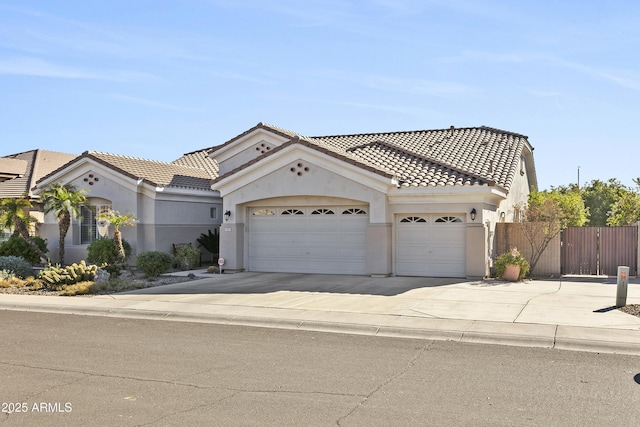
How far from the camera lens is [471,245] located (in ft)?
64.5

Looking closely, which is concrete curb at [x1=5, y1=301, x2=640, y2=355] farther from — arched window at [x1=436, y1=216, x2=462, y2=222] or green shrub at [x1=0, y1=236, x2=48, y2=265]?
green shrub at [x1=0, y1=236, x2=48, y2=265]

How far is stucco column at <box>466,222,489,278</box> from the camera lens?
64.1 feet

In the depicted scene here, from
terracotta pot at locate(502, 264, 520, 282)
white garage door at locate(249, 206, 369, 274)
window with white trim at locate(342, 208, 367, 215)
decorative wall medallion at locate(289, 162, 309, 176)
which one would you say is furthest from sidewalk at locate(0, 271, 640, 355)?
decorative wall medallion at locate(289, 162, 309, 176)

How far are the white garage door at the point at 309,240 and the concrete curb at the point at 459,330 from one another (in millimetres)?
8296

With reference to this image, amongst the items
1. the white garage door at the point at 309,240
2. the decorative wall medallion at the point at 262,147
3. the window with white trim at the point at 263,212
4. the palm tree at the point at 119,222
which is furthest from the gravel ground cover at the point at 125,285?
the decorative wall medallion at the point at 262,147

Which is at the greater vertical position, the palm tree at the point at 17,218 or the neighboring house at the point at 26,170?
the neighboring house at the point at 26,170

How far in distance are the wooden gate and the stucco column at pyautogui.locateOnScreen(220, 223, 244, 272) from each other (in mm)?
11403

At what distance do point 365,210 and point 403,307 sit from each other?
738 centimetres

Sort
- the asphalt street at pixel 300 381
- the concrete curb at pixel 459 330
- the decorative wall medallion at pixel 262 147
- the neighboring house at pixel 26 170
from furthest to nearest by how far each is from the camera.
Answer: the neighboring house at pixel 26 170 < the decorative wall medallion at pixel 262 147 < the concrete curb at pixel 459 330 < the asphalt street at pixel 300 381

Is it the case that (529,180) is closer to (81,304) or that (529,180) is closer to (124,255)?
(124,255)

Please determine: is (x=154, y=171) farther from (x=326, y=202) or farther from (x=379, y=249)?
(x=379, y=249)

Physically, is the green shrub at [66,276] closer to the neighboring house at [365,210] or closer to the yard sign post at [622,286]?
the neighboring house at [365,210]

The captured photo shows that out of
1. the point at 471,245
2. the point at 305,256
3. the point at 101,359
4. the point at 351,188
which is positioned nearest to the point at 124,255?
the point at 305,256

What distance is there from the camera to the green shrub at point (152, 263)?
21359mm
